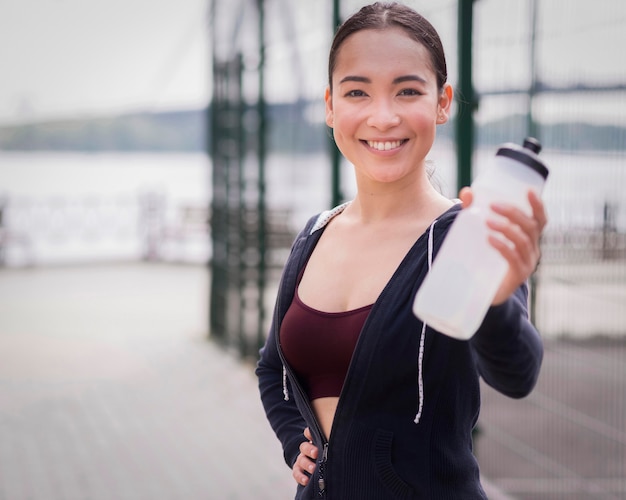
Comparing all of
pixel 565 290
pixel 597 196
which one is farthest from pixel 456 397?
pixel 565 290

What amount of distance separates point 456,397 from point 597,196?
82.4 inches

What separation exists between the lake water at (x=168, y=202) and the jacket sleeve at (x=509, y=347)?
2.38 ft

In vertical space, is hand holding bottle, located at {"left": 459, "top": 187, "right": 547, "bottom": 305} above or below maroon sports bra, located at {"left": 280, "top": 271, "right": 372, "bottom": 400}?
above

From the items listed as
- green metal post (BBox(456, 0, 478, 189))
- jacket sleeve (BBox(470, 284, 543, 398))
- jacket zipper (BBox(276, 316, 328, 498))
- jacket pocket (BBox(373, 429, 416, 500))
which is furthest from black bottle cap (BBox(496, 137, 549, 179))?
green metal post (BBox(456, 0, 478, 189))

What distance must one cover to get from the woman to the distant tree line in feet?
2.00

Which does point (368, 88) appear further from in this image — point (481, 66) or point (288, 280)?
point (481, 66)

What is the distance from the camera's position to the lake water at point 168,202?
362 centimetres

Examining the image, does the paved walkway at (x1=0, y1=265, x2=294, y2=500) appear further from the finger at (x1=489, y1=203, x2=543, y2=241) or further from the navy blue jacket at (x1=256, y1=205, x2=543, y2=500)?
the finger at (x1=489, y1=203, x2=543, y2=241)

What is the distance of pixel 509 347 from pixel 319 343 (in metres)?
0.47

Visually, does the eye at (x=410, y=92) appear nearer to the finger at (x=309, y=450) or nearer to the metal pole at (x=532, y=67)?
the finger at (x=309, y=450)

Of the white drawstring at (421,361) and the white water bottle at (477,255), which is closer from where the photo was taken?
the white water bottle at (477,255)

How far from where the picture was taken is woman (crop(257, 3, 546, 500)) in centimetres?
168

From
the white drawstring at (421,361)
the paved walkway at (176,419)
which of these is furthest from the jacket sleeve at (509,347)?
the paved walkway at (176,419)

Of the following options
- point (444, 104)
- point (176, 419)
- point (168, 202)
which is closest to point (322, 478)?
point (444, 104)
